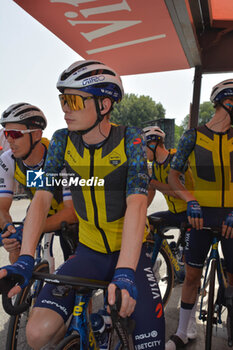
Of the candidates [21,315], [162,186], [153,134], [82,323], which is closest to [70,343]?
[82,323]

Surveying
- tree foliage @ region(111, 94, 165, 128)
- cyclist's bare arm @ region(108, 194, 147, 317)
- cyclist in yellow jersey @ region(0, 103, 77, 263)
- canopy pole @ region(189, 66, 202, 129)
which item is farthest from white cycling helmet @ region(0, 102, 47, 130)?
A: tree foliage @ region(111, 94, 165, 128)

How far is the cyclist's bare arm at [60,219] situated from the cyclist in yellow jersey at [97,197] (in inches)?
19.8

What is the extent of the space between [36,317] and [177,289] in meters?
3.26

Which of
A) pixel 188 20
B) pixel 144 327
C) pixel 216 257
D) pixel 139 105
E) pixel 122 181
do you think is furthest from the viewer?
pixel 139 105

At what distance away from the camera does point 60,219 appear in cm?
253

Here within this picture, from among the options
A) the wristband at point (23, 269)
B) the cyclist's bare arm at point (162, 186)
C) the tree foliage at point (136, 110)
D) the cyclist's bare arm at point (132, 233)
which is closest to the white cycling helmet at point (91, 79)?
the cyclist's bare arm at point (132, 233)

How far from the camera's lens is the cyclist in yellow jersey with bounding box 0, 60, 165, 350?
5.22ft

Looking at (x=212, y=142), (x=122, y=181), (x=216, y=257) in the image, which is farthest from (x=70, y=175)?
(x=216, y=257)

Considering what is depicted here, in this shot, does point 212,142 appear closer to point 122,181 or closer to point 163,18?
point 122,181

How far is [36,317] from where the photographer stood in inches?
59.6

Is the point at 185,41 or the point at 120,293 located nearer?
the point at 120,293

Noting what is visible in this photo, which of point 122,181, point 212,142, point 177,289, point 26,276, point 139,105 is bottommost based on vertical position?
point 177,289

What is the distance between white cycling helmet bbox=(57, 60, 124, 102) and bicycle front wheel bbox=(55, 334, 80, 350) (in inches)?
54.2

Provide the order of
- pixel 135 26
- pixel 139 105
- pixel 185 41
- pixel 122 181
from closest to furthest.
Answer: pixel 122 181 < pixel 135 26 < pixel 185 41 < pixel 139 105
